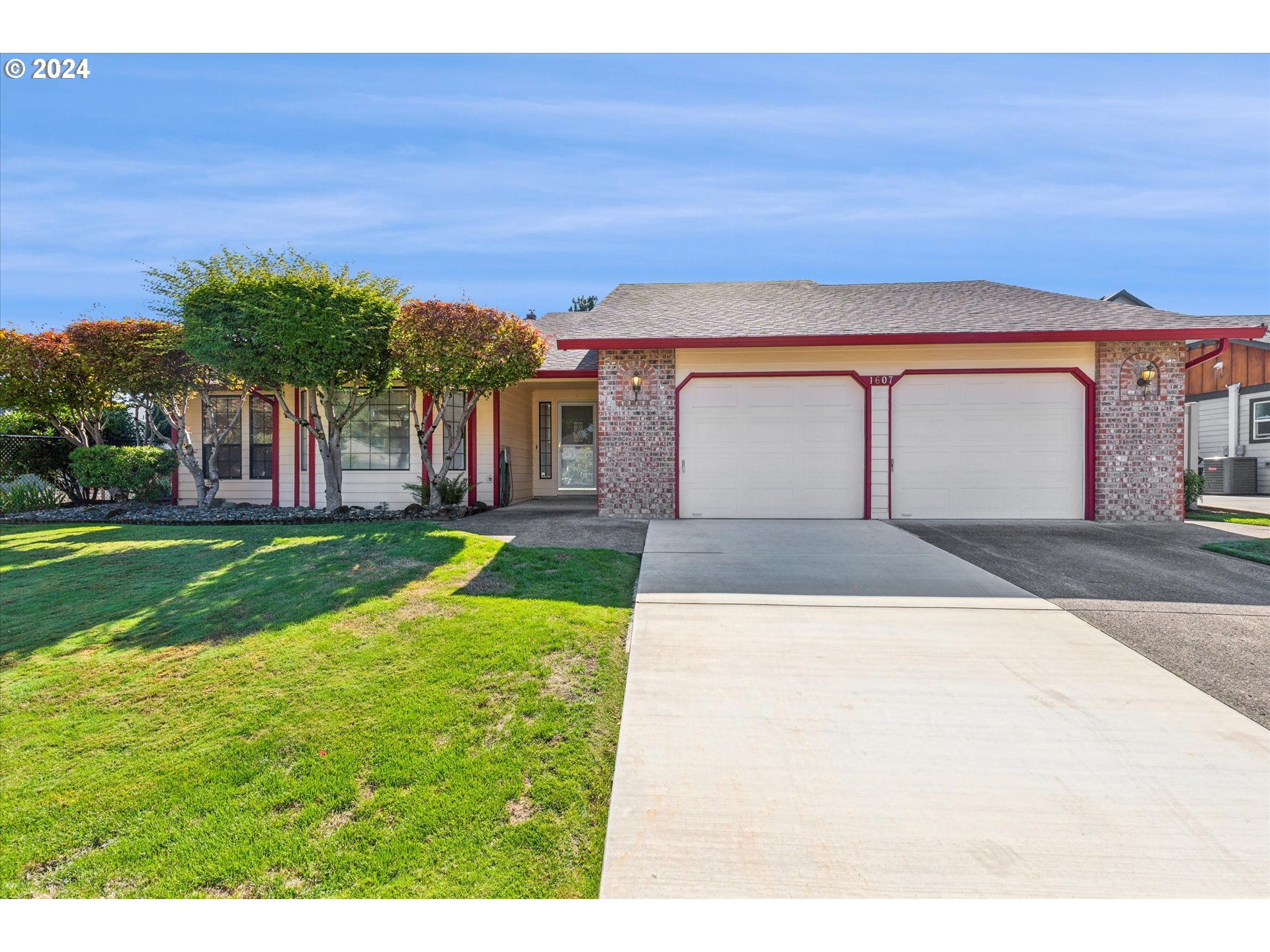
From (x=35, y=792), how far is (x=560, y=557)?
387cm

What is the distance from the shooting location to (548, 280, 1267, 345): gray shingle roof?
8.82 metres

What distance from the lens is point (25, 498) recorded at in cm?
1002

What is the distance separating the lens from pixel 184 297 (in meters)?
8.34

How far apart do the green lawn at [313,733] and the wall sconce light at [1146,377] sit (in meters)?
8.77

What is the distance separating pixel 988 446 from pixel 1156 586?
4.26 meters

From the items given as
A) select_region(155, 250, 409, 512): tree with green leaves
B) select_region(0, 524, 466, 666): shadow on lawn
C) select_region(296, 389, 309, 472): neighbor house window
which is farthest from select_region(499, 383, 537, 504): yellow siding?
select_region(0, 524, 466, 666): shadow on lawn

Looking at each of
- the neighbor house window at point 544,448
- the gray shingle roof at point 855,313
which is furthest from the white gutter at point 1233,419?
the neighbor house window at point 544,448

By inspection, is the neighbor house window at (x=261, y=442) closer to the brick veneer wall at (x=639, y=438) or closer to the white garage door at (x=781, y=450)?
the brick veneer wall at (x=639, y=438)

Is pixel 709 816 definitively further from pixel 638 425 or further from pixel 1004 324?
pixel 1004 324

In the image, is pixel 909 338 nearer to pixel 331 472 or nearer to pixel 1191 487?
pixel 1191 487

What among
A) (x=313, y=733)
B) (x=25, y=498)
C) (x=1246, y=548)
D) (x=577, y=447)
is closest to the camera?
(x=313, y=733)

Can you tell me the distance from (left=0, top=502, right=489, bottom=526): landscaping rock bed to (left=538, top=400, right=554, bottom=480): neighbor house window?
10.1 ft

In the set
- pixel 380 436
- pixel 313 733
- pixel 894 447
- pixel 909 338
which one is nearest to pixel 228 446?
pixel 380 436
